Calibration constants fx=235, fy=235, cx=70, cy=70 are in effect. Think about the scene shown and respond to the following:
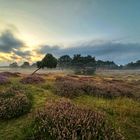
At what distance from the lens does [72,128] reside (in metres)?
8.12

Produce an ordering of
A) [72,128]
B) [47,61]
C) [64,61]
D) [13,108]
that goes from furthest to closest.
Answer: [64,61], [47,61], [13,108], [72,128]

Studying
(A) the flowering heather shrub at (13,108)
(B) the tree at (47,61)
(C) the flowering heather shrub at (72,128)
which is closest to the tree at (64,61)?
(B) the tree at (47,61)

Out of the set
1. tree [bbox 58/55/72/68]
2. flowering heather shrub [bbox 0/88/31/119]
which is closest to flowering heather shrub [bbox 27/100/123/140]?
Result: flowering heather shrub [bbox 0/88/31/119]

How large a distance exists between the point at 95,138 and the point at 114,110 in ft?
16.6

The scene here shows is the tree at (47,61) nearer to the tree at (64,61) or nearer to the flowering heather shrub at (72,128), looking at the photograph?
the flowering heather shrub at (72,128)

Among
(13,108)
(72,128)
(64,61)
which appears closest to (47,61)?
(13,108)

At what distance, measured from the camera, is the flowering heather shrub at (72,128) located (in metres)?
7.77

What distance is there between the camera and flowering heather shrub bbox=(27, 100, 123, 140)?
25.5 ft

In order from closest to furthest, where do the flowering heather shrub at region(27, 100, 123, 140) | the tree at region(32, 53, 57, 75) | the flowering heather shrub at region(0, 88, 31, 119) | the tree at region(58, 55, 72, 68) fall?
the flowering heather shrub at region(27, 100, 123, 140) < the flowering heather shrub at region(0, 88, 31, 119) < the tree at region(32, 53, 57, 75) < the tree at region(58, 55, 72, 68)

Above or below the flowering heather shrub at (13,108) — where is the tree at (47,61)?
above

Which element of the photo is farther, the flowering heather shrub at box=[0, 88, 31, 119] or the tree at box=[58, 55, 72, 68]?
the tree at box=[58, 55, 72, 68]

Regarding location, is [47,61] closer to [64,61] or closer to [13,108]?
[13,108]

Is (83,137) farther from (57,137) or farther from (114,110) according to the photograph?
(114,110)

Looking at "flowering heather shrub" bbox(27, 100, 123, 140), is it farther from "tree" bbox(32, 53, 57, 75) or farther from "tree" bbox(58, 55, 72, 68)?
"tree" bbox(58, 55, 72, 68)
